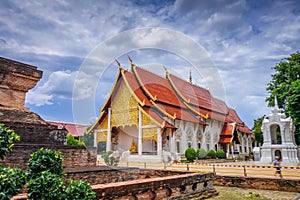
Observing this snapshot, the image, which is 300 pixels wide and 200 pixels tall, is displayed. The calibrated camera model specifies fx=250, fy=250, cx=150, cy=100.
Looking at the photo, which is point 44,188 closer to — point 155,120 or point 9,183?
point 9,183

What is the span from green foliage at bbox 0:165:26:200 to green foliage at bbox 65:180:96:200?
498 mm

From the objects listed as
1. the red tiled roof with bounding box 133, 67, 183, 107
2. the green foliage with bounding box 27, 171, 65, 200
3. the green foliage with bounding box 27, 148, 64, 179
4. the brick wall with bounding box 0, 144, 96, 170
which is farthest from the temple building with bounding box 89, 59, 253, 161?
the green foliage with bounding box 27, 171, 65, 200

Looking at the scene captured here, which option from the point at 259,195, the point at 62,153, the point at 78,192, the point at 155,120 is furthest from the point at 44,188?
the point at 155,120

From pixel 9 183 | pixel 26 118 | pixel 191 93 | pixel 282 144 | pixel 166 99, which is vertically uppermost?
pixel 191 93

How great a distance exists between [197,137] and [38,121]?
17.4 metres

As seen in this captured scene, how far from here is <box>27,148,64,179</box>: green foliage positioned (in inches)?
113

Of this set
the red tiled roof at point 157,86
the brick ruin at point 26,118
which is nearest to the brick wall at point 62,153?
the brick ruin at point 26,118

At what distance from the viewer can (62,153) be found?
608 centimetres

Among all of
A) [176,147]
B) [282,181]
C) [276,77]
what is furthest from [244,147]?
[282,181]

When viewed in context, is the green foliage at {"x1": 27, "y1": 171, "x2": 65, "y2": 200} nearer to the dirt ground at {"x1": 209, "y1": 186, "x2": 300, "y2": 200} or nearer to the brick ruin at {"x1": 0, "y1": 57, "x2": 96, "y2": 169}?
the brick ruin at {"x1": 0, "y1": 57, "x2": 96, "y2": 169}

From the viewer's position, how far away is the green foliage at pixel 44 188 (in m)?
2.54

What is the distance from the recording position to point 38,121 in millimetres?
6836

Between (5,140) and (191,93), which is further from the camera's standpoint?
(191,93)

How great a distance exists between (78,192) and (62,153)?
3.65 metres
